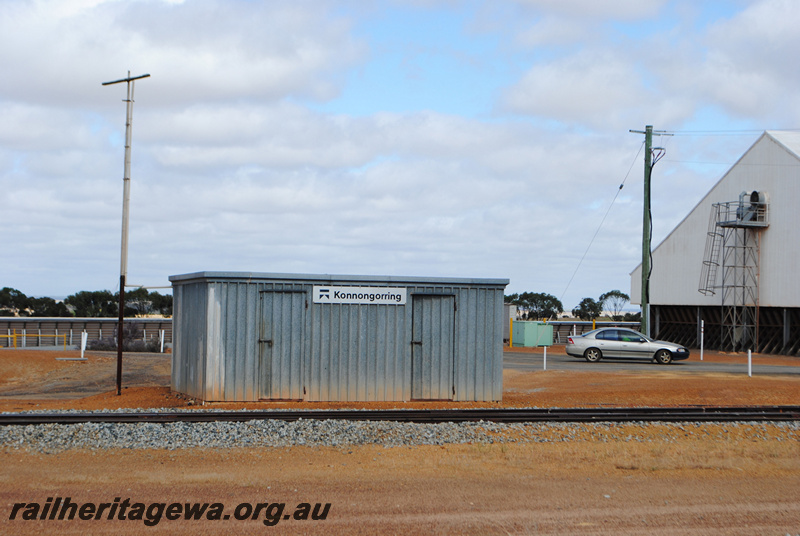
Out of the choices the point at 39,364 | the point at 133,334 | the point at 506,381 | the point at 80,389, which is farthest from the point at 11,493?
the point at 133,334

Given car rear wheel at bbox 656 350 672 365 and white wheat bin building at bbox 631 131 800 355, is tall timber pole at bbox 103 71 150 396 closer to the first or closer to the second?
car rear wheel at bbox 656 350 672 365

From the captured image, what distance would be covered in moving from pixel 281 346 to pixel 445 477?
7838mm

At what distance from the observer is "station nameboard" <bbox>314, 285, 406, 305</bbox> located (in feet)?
56.6

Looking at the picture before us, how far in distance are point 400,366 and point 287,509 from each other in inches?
366

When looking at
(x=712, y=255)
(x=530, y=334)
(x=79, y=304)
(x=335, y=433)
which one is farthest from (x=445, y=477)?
(x=79, y=304)

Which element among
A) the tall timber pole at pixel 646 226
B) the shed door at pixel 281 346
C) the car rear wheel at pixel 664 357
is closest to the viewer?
the shed door at pixel 281 346

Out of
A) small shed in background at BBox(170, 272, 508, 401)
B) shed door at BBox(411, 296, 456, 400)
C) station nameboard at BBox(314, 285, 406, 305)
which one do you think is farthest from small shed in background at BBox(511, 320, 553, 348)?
station nameboard at BBox(314, 285, 406, 305)

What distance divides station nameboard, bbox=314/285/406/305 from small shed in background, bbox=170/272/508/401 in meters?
0.02

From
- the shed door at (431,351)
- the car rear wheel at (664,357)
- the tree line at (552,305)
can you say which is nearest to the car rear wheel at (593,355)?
the car rear wheel at (664,357)

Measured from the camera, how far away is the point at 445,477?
9.90 m

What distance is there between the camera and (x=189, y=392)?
1766 cm

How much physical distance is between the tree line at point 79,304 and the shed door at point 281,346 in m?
69.6

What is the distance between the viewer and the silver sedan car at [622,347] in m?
30.7

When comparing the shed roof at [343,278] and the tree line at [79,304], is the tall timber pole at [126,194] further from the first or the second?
the tree line at [79,304]
